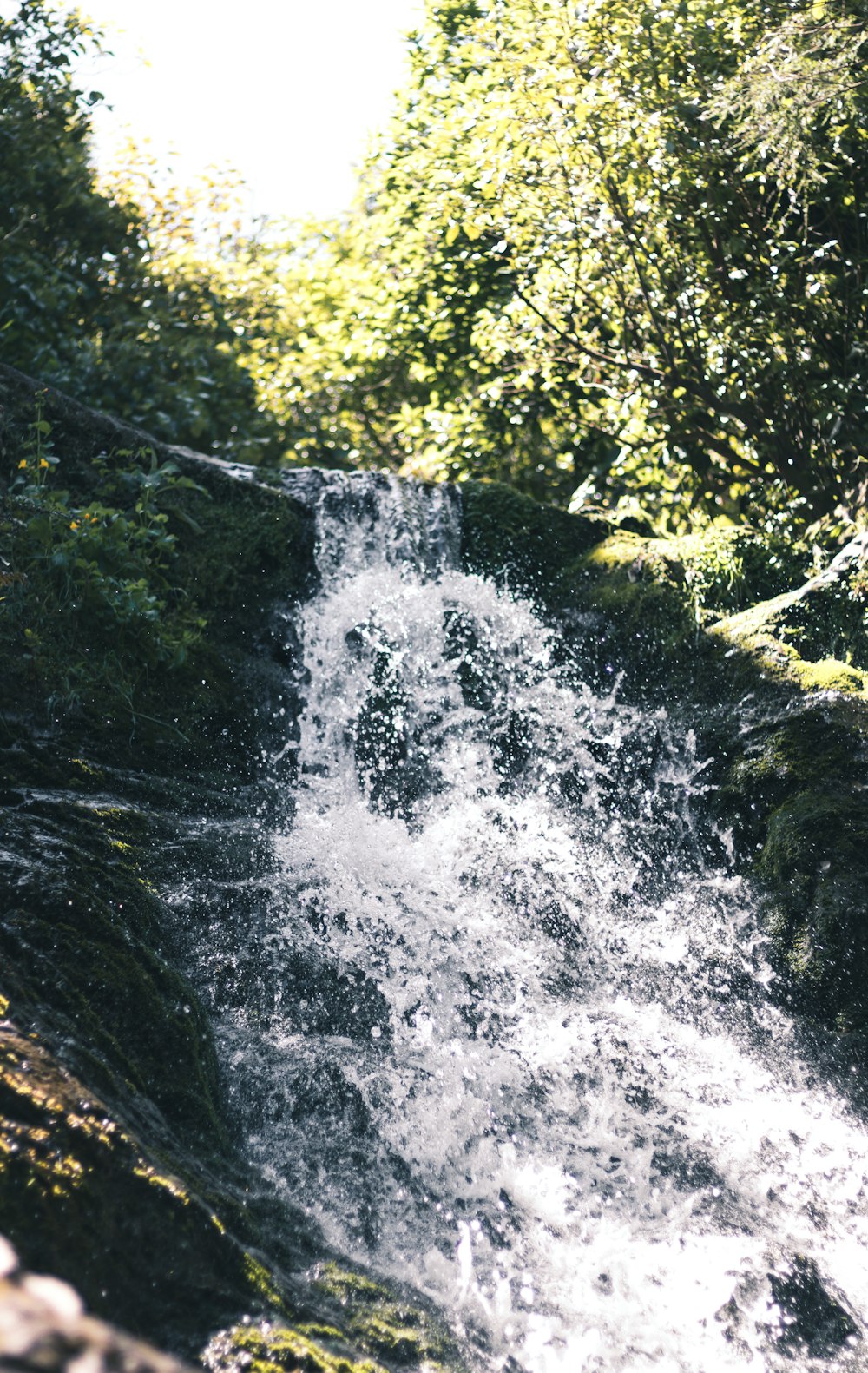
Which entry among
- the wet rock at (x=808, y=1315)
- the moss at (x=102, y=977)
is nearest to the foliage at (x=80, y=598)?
the moss at (x=102, y=977)

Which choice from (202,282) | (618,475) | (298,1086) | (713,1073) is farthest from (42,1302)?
(202,282)

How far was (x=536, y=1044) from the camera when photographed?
4.06 m

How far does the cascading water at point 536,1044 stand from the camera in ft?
10.2

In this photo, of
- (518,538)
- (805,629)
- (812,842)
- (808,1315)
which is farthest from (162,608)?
(808,1315)

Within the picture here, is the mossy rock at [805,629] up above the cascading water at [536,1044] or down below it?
above

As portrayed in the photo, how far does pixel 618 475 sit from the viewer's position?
948cm

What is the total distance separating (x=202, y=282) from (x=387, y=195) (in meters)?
3.28

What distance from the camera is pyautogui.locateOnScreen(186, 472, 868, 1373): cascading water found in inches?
122

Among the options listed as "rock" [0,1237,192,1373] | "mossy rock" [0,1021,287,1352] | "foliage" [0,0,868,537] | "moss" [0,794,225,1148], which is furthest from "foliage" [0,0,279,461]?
"rock" [0,1237,192,1373]

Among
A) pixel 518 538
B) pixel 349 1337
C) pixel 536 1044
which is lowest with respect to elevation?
pixel 349 1337

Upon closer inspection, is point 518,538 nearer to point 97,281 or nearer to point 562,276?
point 562,276

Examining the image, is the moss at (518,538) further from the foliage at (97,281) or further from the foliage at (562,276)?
the foliage at (97,281)

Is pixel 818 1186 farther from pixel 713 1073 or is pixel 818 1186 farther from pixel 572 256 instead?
pixel 572 256

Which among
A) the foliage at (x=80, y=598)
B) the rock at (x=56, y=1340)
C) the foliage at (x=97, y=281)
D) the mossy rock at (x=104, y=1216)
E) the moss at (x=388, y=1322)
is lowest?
the moss at (x=388, y=1322)
